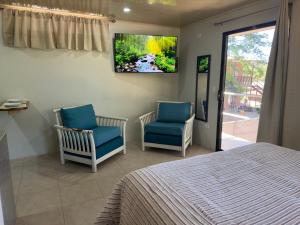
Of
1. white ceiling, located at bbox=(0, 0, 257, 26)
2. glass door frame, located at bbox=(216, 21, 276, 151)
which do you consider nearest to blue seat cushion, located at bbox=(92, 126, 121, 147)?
glass door frame, located at bbox=(216, 21, 276, 151)

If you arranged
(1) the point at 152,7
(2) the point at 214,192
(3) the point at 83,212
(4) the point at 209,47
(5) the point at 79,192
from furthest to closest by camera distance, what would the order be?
(4) the point at 209,47 < (1) the point at 152,7 < (5) the point at 79,192 < (3) the point at 83,212 < (2) the point at 214,192

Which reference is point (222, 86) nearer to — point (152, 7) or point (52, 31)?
point (152, 7)

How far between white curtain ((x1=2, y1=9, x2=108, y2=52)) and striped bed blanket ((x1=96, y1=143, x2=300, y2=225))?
9.25ft

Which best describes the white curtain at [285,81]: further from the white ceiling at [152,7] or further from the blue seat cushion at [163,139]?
the blue seat cushion at [163,139]

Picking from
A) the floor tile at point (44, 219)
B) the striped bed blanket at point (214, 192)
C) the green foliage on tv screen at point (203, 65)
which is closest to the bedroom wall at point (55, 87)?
the green foliage on tv screen at point (203, 65)

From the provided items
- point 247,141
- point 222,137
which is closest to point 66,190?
point 222,137

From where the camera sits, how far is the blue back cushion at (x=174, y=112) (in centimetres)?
391

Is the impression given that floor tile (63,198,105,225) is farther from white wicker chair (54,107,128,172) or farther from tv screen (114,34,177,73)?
tv screen (114,34,177,73)

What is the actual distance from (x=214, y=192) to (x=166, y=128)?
2.41 m

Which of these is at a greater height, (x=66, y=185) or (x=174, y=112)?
(x=174, y=112)

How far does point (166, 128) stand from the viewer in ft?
11.9

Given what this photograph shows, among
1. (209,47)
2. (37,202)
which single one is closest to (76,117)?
(37,202)

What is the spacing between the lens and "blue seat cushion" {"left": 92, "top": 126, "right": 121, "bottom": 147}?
10.0 ft

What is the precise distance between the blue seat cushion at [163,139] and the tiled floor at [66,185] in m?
0.21
